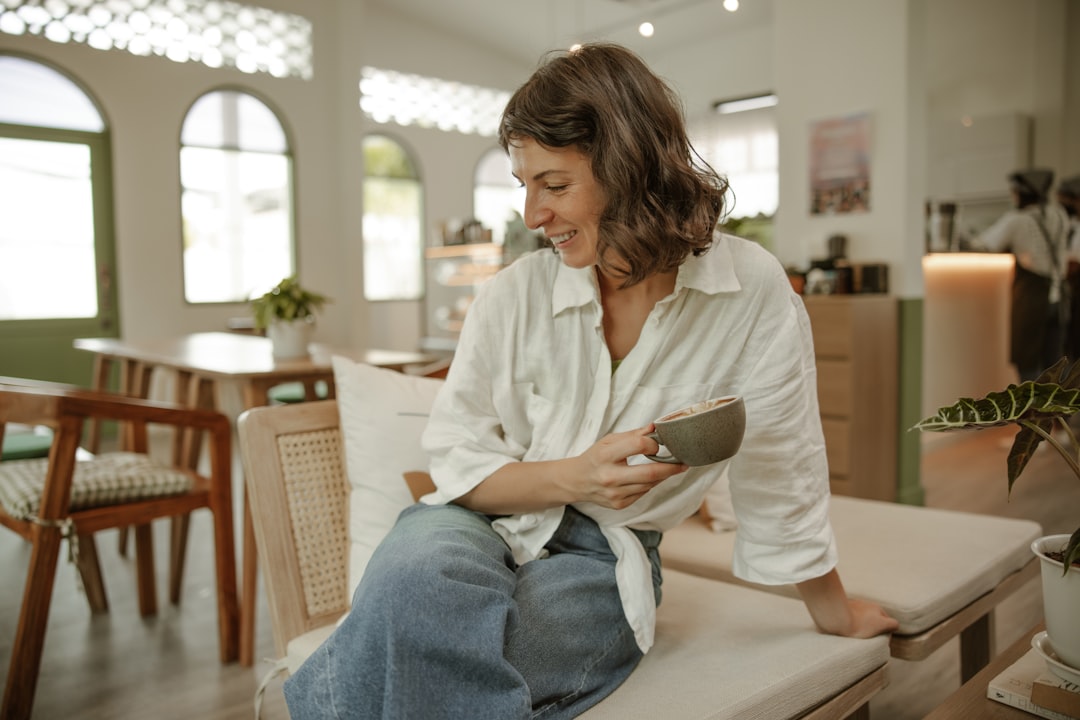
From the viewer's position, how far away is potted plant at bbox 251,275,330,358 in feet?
9.42

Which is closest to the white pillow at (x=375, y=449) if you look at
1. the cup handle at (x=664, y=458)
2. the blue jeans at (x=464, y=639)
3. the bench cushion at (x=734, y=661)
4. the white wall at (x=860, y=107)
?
the bench cushion at (x=734, y=661)

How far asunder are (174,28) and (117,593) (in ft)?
15.7

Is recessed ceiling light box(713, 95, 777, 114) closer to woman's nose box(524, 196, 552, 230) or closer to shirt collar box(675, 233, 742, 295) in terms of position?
shirt collar box(675, 233, 742, 295)

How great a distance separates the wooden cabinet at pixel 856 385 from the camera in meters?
3.61

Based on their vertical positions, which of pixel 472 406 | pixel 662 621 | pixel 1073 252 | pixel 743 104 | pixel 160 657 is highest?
pixel 743 104

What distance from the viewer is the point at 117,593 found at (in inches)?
109

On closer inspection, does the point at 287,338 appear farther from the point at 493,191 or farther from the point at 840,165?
the point at 493,191

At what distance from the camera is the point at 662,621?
137 cm

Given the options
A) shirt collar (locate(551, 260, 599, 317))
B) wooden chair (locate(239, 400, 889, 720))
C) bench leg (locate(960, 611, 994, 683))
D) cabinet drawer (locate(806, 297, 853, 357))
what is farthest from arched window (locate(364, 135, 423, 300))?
shirt collar (locate(551, 260, 599, 317))

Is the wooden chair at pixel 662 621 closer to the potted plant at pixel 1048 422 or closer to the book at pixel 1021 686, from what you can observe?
the book at pixel 1021 686

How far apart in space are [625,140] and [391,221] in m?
7.61

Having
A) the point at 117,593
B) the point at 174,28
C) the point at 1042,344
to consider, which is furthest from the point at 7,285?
the point at 1042,344

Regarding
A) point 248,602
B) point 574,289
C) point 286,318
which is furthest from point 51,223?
point 574,289

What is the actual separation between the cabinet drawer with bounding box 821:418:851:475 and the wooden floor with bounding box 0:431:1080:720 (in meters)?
0.79
